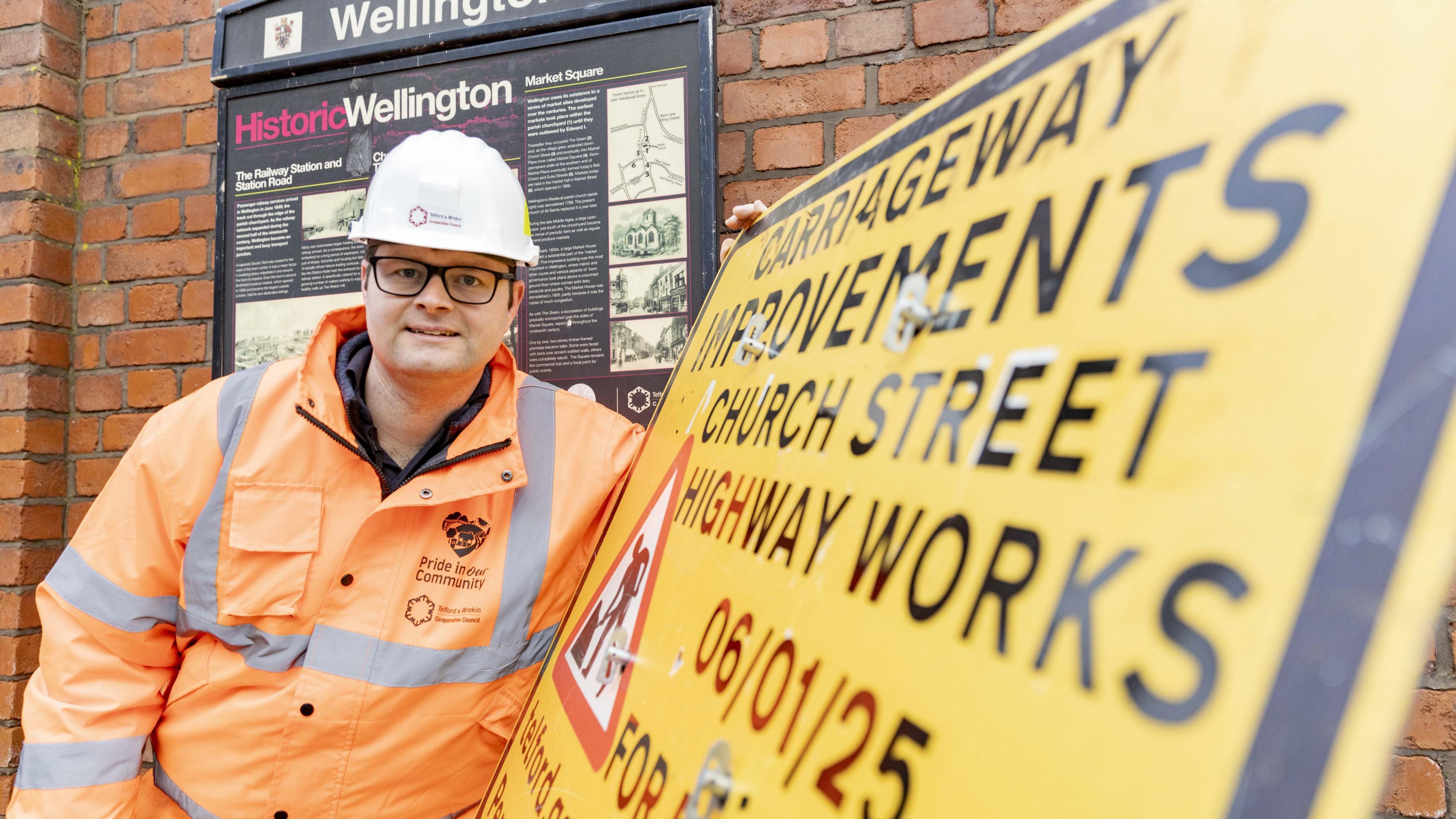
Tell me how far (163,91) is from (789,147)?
1876 millimetres

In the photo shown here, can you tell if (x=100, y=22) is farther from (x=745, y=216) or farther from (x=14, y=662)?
(x=745, y=216)

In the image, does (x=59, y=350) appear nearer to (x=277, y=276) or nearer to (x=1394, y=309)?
(x=277, y=276)

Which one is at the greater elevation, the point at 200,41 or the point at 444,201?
the point at 200,41

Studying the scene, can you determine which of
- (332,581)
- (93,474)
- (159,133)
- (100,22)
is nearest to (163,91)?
(159,133)

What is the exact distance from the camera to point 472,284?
144 centimetres

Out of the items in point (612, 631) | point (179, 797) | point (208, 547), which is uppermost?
point (612, 631)

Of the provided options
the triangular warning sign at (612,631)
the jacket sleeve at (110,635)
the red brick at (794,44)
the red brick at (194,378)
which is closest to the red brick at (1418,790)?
the triangular warning sign at (612,631)

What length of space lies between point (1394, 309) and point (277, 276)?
6.97ft

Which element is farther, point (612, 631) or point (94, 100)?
point (94, 100)

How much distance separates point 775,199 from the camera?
1891mm

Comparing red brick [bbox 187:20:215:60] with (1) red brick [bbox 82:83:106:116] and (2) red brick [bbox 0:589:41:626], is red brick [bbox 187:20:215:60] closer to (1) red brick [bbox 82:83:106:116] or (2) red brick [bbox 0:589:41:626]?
(1) red brick [bbox 82:83:106:116]

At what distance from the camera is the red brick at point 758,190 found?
188cm

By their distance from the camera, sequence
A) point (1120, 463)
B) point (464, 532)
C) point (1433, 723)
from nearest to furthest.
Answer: point (1120, 463) → point (464, 532) → point (1433, 723)

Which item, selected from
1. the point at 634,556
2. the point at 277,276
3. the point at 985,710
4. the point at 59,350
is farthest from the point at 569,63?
the point at 59,350
